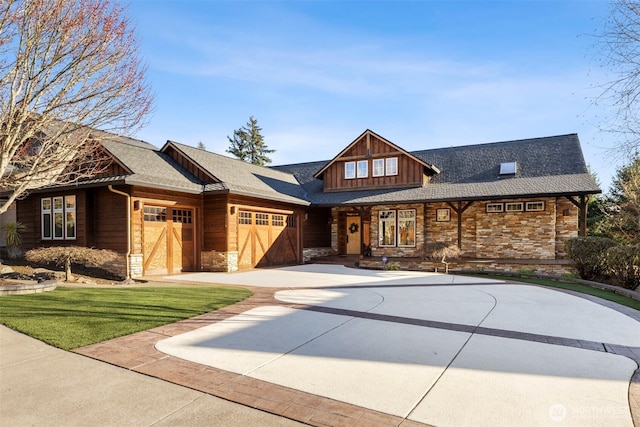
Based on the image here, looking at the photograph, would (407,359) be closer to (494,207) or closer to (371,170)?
(494,207)

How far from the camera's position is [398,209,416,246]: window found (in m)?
17.6

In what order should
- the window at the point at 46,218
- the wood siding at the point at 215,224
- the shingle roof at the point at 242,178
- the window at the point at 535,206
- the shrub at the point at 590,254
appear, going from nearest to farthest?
the shrub at the point at 590,254 < the window at the point at 46,218 < the wood siding at the point at 215,224 < the shingle roof at the point at 242,178 < the window at the point at 535,206

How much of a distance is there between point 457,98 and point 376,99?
3.04 meters

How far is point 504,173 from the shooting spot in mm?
17188

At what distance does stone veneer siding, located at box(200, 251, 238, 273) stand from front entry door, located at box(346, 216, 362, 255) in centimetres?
755

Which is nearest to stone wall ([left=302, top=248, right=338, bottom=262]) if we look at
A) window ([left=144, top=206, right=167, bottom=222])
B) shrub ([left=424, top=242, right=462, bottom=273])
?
shrub ([left=424, top=242, right=462, bottom=273])

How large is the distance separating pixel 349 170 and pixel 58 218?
12843 mm

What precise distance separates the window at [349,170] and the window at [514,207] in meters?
7.37

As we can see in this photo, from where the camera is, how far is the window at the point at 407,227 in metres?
17.6

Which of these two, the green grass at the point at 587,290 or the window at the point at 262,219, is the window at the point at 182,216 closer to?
the window at the point at 262,219

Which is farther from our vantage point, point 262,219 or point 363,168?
point 363,168

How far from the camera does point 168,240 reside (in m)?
13.0

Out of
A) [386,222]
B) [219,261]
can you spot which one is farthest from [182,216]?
[386,222]

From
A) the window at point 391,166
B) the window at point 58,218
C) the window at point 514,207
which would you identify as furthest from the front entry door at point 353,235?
the window at point 58,218
